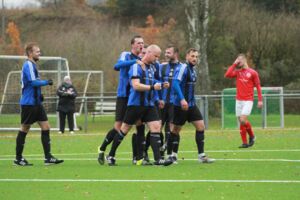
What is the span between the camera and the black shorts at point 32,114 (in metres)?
16.4

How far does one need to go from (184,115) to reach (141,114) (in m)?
1.14

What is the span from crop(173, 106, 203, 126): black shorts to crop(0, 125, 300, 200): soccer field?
0.76 metres

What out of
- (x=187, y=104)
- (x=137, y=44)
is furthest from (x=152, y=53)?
(x=187, y=104)

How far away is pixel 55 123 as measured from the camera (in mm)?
36281

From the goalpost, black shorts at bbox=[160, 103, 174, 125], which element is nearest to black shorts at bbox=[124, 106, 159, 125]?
black shorts at bbox=[160, 103, 174, 125]

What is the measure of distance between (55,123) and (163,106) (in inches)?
788

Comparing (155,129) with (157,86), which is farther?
(155,129)

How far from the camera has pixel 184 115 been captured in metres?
16.5

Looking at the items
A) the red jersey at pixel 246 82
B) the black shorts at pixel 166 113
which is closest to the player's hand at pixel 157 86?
the black shorts at pixel 166 113

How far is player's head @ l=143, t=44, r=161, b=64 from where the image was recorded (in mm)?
15430

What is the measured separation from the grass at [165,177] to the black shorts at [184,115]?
30.9 inches

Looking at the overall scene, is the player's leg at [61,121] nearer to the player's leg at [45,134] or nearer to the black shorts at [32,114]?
the player's leg at [45,134]

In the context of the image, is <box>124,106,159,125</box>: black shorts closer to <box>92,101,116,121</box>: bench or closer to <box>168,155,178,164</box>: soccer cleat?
<box>168,155,178,164</box>: soccer cleat

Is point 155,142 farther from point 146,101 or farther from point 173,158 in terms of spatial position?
point 173,158
